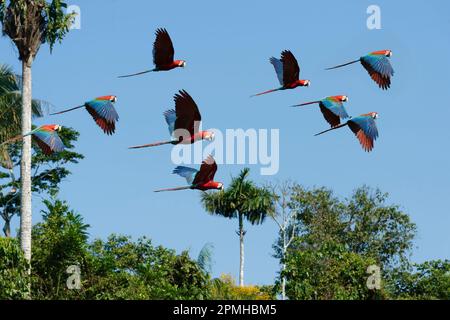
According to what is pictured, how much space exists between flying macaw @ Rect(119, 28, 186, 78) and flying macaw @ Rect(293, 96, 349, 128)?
7.71 ft

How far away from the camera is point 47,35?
26.9m

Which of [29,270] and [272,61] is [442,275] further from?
[272,61]

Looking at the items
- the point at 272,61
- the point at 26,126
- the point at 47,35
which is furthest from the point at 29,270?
the point at 272,61

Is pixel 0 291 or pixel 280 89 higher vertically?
pixel 280 89

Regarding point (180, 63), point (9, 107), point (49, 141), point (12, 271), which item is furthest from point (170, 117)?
point (9, 107)

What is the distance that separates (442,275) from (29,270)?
571 inches

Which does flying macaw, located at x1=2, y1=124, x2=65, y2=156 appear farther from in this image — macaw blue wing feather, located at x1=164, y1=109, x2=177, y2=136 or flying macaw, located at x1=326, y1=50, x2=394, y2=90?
Answer: flying macaw, located at x1=326, y1=50, x2=394, y2=90

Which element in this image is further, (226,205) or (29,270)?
(226,205)

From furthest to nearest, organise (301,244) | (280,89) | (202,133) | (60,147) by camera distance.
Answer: (301,244) < (60,147) < (280,89) < (202,133)

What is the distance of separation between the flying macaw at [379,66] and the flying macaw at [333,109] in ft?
2.52

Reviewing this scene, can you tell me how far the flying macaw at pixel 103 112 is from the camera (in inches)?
679
